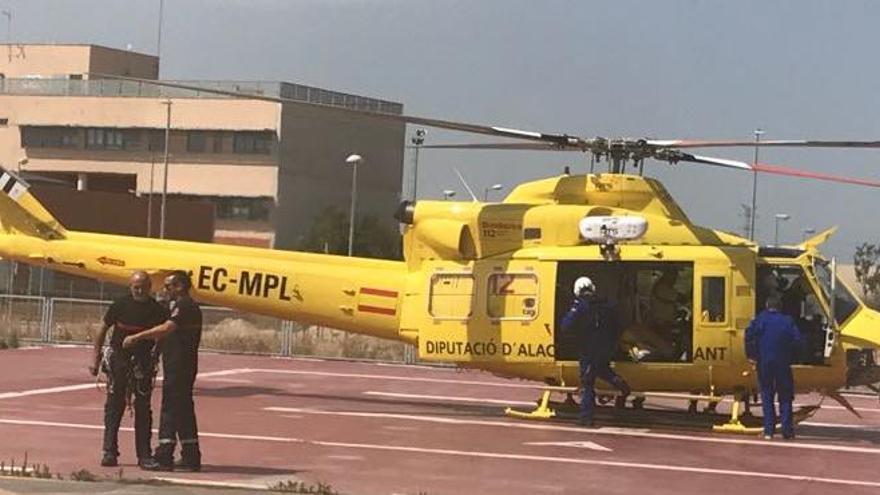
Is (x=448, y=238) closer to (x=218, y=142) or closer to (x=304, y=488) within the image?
(x=304, y=488)

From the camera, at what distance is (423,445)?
47.5ft

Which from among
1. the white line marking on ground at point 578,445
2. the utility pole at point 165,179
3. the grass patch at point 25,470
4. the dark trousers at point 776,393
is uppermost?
the utility pole at point 165,179

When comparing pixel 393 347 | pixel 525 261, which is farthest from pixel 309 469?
pixel 393 347

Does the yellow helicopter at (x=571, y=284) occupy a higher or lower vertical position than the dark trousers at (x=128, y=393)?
higher

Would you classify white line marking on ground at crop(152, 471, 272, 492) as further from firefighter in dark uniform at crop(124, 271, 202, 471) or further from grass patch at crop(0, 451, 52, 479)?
grass patch at crop(0, 451, 52, 479)

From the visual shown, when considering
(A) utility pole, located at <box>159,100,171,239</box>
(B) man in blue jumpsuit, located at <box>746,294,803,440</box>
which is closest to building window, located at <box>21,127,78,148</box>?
(A) utility pole, located at <box>159,100,171,239</box>

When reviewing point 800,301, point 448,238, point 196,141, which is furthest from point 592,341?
point 196,141

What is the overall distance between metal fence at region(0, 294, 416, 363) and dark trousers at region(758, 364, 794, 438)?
12.6 m

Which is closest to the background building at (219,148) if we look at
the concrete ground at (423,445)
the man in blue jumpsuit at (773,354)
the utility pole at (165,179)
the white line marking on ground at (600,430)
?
the utility pole at (165,179)

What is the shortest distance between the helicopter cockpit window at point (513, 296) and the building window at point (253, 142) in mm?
67059

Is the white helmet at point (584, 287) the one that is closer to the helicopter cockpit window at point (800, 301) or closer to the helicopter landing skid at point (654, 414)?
the helicopter landing skid at point (654, 414)

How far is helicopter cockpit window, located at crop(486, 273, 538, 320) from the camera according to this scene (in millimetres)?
16737

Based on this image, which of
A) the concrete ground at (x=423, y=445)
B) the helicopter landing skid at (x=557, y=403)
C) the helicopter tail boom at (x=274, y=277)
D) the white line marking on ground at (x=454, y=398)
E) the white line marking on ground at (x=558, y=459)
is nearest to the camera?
the concrete ground at (x=423, y=445)

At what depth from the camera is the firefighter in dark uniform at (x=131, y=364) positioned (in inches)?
464
